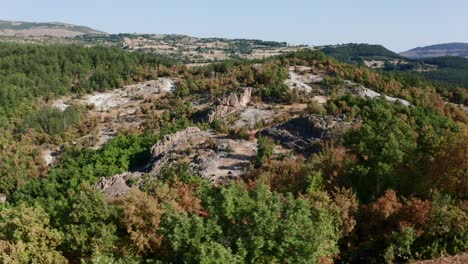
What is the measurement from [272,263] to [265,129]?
→ 39510 mm

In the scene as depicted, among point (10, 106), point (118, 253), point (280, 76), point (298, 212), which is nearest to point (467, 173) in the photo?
point (298, 212)

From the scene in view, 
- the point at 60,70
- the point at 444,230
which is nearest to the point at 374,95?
the point at 444,230

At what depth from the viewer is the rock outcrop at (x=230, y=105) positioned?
221 feet

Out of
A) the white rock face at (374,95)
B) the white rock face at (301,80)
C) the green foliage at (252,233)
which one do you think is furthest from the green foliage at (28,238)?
the white rock face at (301,80)

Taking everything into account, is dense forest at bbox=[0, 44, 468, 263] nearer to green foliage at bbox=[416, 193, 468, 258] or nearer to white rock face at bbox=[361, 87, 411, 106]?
green foliage at bbox=[416, 193, 468, 258]

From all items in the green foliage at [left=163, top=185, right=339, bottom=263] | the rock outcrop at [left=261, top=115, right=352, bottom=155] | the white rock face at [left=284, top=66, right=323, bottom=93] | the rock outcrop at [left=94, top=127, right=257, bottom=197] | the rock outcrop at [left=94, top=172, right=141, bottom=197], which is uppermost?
the white rock face at [left=284, top=66, right=323, bottom=93]

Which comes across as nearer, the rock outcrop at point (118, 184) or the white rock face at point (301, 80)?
the rock outcrop at point (118, 184)

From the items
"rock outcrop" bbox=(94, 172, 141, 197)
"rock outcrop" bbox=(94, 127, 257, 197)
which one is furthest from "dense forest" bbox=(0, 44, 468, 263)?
"rock outcrop" bbox=(94, 172, 141, 197)

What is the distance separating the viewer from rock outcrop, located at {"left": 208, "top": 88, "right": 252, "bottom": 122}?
67250 mm

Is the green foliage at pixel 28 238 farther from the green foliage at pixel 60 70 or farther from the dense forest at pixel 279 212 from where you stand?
the green foliage at pixel 60 70

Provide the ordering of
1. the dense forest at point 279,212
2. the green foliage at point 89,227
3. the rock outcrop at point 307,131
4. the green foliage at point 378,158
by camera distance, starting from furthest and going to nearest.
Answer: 1. the rock outcrop at point 307,131
2. the green foliage at point 378,158
3. the green foliage at point 89,227
4. the dense forest at point 279,212

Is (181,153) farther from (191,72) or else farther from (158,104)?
(191,72)

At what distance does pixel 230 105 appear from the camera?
224 ft

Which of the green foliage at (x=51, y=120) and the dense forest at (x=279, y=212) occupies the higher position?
the dense forest at (x=279, y=212)
